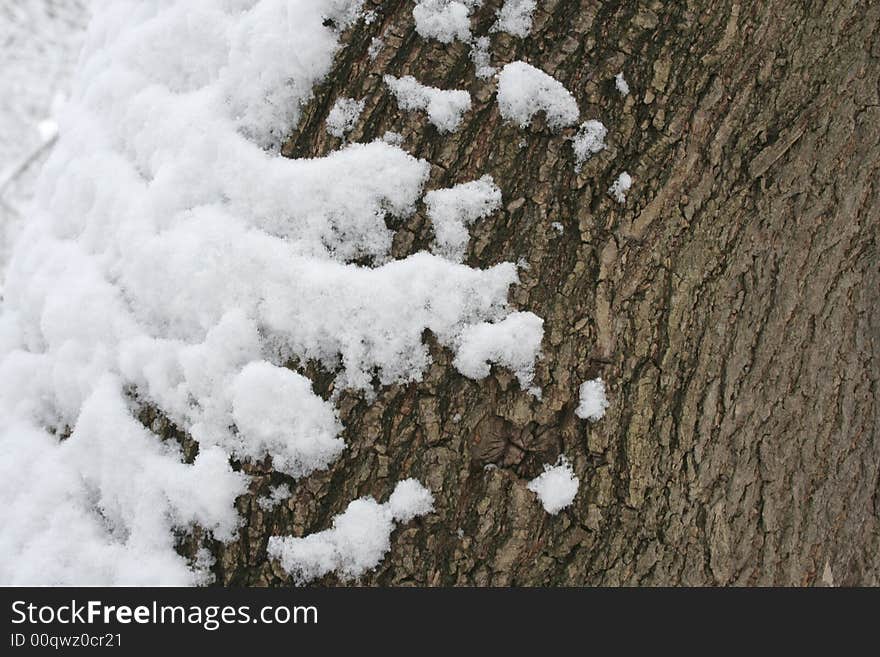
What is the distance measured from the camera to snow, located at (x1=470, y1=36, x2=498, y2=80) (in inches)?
46.6

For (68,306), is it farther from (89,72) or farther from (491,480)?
(491,480)

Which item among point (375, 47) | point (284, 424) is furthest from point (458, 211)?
point (284, 424)

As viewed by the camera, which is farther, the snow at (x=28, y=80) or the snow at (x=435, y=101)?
the snow at (x=28, y=80)

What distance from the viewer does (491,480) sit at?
1.12 m

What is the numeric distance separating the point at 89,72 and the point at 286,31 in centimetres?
68

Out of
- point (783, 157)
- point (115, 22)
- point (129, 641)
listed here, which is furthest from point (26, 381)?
point (783, 157)

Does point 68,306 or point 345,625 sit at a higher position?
point 68,306

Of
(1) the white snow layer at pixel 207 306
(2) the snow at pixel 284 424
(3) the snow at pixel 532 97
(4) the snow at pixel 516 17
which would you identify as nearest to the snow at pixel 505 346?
(1) the white snow layer at pixel 207 306

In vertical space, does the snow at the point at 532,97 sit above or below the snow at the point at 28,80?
below

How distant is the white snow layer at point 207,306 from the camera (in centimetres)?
113

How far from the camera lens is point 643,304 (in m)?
1.18

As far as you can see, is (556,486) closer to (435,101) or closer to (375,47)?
(435,101)

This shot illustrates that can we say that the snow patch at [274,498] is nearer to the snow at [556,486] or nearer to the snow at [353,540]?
the snow at [353,540]

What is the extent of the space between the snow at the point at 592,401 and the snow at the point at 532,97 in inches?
18.5
